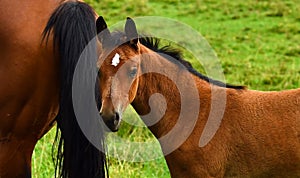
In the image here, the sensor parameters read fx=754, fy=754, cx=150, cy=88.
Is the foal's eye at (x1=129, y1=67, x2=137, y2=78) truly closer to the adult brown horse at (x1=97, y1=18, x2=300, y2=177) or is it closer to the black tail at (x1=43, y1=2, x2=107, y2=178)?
the adult brown horse at (x1=97, y1=18, x2=300, y2=177)

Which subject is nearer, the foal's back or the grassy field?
the foal's back

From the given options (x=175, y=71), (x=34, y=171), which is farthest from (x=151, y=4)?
(x=175, y=71)

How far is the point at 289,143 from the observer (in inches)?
191

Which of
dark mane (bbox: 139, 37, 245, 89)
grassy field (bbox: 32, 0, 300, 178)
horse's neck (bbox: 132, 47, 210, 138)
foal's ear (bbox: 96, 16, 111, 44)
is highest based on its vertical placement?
foal's ear (bbox: 96, 16, 111, 44)

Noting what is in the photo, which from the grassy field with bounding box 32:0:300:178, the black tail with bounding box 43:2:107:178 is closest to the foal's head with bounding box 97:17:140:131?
the black tail with bounding box 43:2:107:178

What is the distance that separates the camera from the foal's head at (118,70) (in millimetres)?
4477

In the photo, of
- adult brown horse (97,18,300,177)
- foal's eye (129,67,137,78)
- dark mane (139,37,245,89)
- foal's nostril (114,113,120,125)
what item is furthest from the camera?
dark mane (139,37,245,89)

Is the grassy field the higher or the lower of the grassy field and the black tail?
the lower

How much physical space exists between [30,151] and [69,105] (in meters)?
0.43

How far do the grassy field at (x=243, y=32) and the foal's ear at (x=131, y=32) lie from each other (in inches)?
124

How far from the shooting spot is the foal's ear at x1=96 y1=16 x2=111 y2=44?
472 cm

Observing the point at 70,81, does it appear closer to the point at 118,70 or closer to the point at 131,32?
the point at 118,70

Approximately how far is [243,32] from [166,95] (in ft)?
25.9

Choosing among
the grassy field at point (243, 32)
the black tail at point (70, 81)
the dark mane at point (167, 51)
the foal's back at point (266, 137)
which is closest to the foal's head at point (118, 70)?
the black tail at point (70, 81)
